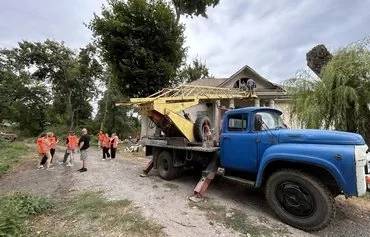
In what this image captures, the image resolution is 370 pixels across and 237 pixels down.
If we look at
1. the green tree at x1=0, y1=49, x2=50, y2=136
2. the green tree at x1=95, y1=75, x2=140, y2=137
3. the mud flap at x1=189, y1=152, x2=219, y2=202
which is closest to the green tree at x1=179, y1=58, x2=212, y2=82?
the green tree at x1=95, y1=75, x2=140, y2=137

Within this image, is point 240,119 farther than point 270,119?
Yes

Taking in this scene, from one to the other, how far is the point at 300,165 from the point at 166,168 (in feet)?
15.2

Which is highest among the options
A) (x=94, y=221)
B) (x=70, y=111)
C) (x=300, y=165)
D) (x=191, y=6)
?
(x=191, y=6)

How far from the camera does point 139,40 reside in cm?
1745

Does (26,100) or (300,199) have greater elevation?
(26,100)

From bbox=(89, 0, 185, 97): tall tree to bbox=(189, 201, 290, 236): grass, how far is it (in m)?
12.9

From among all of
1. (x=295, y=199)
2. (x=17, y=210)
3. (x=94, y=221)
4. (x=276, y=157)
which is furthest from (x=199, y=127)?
(x=17, y=210)

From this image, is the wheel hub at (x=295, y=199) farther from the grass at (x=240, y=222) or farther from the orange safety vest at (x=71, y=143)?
the orange safety vest at (x=71, y=143)

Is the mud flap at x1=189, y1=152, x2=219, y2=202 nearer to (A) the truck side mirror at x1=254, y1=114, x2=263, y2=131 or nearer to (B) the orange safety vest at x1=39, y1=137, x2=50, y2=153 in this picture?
(A) the truck side mirror at x1=254, y1=114, x2=263, y2=131

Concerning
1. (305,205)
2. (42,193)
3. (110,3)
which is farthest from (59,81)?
(305,205)

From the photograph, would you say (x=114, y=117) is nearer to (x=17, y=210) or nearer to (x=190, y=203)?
(x=17, y=210)

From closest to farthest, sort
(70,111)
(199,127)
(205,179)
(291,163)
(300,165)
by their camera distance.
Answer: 1. (300,165)
2. (291,163)
3. (205,179)
4. (199,127)
5. (70,111)

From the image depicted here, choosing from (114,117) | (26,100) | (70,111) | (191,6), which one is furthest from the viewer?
(26,100)

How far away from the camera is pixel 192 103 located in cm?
868
